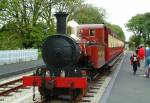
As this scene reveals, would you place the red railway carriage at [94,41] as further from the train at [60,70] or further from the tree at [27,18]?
the tree at [27,18]

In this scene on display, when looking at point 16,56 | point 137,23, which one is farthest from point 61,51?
point 137,23

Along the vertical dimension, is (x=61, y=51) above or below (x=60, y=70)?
above

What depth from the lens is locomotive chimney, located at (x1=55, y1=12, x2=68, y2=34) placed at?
12.8m

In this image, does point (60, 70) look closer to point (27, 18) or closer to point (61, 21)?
point (61, 21)

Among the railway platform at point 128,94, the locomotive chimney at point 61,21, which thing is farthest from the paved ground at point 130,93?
the locomotive chimney at point 61,21

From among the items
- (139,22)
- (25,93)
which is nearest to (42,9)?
(25,93)

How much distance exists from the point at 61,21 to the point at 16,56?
964 inches

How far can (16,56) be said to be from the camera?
36906mm

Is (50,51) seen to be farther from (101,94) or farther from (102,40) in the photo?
(102,40)

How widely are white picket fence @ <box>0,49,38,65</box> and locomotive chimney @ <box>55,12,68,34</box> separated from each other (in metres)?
20.0

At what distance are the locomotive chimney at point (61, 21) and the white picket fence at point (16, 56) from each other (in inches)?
786

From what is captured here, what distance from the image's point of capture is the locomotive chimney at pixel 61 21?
41.9 feet

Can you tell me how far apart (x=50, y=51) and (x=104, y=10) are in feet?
323

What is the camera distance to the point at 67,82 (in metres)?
12.3
